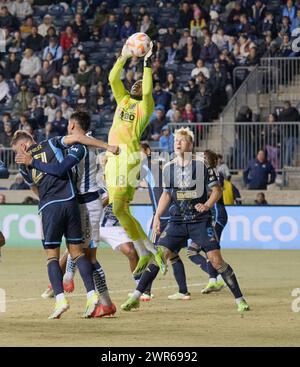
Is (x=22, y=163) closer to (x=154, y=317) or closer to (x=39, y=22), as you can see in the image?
(x=154, y=317)

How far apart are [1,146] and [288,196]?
7.75m

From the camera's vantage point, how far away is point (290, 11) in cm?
2884

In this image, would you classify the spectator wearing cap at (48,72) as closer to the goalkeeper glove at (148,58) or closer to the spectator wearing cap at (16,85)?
the spectator wearing cap at (16,85)

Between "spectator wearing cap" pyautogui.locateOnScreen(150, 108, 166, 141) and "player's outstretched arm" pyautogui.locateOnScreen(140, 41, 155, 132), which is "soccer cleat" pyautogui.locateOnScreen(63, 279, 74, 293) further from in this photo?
"spectator wearing cap" pyautogui.locateOnScreen(150, 108, 166, 141)

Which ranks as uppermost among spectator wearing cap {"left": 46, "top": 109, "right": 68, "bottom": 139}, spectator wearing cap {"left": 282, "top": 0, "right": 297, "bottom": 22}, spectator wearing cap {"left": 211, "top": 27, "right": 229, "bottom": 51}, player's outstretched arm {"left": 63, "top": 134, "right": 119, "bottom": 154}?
spectator wearing cap {"left": 282, "top": 0, "right": 297, "bottom": 22}

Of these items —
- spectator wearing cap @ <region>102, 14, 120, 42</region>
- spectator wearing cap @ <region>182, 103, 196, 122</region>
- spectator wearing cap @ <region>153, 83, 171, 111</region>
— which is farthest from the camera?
spectator wearing cap @ <region>102, 14, 120, 42</region>

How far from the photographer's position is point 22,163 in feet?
38.4

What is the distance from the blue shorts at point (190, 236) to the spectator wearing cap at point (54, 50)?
1852 cm

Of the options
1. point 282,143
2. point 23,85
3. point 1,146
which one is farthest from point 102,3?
point 282,143

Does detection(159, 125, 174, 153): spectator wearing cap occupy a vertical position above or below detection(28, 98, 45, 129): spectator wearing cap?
below

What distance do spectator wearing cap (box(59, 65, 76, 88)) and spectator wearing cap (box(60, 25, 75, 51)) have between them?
103cm

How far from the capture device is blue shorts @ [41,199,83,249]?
11.9m

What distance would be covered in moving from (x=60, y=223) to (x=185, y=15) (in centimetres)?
Answer: 1936

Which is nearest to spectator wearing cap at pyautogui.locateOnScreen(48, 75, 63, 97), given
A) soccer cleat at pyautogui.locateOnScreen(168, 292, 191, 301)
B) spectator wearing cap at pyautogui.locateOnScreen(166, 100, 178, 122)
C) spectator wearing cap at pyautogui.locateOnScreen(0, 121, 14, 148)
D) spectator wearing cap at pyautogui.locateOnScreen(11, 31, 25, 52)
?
spectator wearing cap at pyautogui.locateOnScreen(0, 121, 14, 148)
